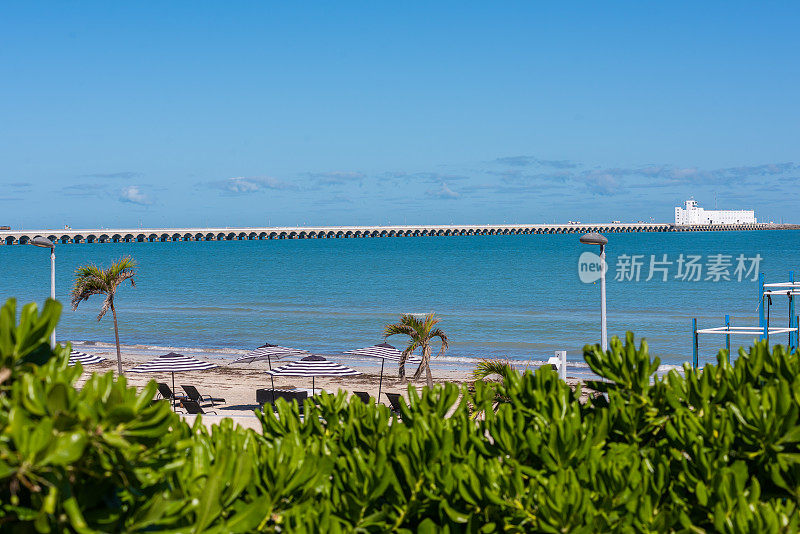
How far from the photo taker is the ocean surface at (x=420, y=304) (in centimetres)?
3253

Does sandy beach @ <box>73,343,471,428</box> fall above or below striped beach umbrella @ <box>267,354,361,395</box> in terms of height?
below

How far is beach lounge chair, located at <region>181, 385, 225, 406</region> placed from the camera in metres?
16.8

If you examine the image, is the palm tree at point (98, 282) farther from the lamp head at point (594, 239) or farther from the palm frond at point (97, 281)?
the lamp head at point (594, 239)

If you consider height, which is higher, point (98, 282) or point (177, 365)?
point (98, 282)

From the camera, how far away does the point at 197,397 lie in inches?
667

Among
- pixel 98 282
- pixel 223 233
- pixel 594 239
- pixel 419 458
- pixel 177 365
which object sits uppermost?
pixel 223 233

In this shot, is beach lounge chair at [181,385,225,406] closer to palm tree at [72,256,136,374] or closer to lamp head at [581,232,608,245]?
palm tree at [72,256,136,374]

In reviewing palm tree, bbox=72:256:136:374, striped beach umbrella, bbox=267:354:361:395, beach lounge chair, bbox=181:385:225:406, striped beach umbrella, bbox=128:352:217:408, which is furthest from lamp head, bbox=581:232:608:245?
palm tree, bbox=72:256:136:374

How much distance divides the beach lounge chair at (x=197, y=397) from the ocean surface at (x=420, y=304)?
10.8 meters

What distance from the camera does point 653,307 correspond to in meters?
44.1

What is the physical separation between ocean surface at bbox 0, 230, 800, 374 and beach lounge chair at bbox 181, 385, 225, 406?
35.3 feet

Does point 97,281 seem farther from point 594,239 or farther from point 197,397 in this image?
point 594,239

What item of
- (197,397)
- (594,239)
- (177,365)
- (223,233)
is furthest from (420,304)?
(223,233)

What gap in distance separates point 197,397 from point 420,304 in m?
33.3
